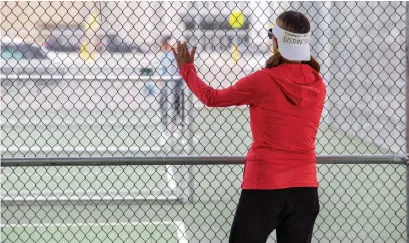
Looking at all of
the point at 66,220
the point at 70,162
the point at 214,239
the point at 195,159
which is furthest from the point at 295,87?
the point at 66,220

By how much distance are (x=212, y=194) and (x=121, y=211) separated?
110 cm

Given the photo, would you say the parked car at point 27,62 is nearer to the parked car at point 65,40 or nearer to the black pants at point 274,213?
the parked car at point 65,40

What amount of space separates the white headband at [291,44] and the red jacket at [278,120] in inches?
1.7

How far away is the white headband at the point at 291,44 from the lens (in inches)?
123

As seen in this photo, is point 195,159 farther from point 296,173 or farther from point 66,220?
point 66,220

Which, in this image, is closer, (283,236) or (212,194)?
(283,236)

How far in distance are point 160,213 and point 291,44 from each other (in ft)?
12.1

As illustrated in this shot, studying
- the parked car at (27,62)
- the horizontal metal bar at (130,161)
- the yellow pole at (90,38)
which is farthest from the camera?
the parked car at (27,62)

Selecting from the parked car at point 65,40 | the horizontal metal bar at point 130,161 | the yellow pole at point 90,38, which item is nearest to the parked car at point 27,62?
the parked car at point 65,40

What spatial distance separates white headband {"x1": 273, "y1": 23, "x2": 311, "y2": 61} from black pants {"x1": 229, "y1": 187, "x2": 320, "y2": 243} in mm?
555

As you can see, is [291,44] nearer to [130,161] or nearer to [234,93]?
[234,93]

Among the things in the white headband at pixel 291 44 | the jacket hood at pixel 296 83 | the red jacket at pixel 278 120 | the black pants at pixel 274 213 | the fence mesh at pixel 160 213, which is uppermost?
the white headband at pixel 291 44

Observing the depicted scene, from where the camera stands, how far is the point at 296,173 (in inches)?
123

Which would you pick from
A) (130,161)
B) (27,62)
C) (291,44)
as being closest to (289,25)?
(291,44)
